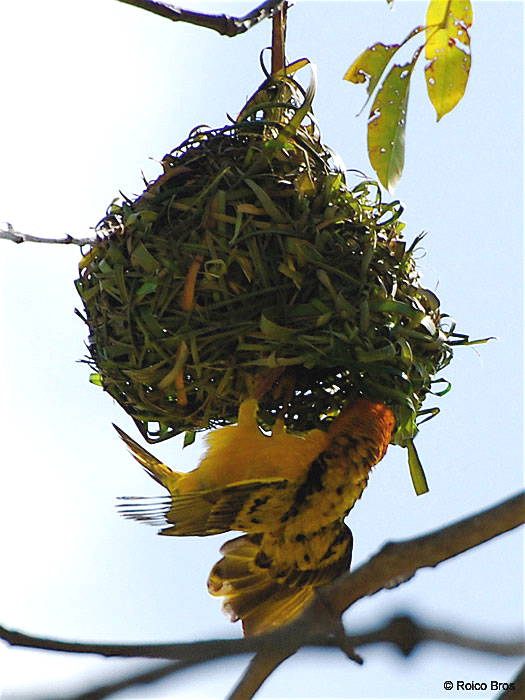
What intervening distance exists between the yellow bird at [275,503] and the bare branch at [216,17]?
2.09 feet

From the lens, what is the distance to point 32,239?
1629mm

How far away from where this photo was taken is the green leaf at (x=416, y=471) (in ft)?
5.77

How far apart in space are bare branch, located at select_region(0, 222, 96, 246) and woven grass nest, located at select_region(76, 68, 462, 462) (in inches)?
1.1

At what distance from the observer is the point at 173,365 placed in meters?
1.65

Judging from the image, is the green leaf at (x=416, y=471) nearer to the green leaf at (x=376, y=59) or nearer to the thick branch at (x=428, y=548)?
the green leaf at (x=376, y=59)

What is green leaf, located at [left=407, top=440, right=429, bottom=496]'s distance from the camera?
1.76 meters

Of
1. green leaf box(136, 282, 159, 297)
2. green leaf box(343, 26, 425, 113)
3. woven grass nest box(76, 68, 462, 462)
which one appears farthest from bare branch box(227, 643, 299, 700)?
green leaf box(343, 26, 425, 113)

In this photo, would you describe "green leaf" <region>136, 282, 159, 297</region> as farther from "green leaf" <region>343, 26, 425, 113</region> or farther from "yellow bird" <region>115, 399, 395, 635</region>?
"green leaf" <region>343, 26, 425, 113</region>

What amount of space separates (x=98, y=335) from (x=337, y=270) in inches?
18.7

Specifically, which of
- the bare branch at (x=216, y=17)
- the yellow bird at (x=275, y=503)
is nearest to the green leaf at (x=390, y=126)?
the bare branch at (x=216, y=17)

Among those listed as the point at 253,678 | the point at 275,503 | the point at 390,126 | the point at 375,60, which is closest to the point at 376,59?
the point at 375,60

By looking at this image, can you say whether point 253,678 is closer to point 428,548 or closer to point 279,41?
point 428,548

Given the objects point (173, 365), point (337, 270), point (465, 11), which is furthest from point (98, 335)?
point (465, 11)

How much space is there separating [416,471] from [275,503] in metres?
0.29
